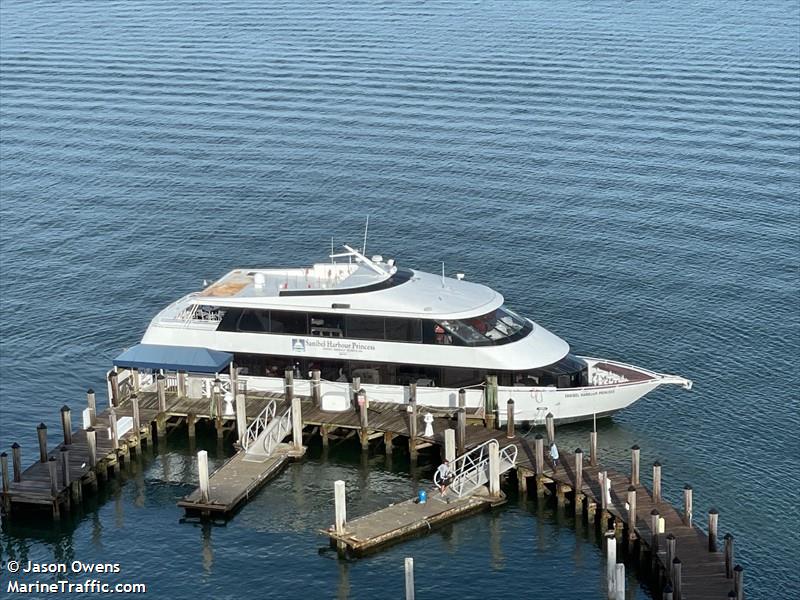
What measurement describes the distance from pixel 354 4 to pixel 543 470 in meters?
96.6

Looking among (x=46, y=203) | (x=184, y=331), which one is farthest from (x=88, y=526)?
(x=46, y=203)

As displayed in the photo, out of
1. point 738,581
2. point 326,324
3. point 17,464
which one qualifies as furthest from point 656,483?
point 17,464

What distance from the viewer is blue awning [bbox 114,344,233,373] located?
217 feet

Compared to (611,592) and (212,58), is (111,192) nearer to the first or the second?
(212,58)

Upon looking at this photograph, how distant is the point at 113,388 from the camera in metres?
66.3

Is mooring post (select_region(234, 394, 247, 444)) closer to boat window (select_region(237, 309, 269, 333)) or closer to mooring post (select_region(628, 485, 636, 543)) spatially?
boat window (select_region(237, 309, 269, 333))

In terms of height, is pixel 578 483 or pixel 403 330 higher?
pixel 403 330

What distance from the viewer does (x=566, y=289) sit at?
84312 mm

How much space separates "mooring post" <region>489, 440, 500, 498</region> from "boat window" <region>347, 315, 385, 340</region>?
31.0 feet

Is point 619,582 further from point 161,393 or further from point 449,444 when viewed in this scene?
point 161,393

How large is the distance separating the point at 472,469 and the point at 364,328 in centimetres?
951

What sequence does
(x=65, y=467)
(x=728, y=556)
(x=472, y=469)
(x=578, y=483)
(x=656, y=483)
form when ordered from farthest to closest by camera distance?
(x=472, y=469)
(x=65, y=467)
(x=578, y=483)
(x=656, y=483)
(x=728, y=556)

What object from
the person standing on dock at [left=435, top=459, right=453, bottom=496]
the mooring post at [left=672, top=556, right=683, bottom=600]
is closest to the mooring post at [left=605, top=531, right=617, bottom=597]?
the mooring post at [left=672, top=556, right=683, bottom=600]

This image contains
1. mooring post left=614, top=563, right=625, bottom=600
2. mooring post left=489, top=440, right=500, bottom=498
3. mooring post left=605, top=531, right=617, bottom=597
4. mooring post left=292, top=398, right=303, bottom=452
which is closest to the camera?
mooring post left=614, top=563, right=625, bottom=600
